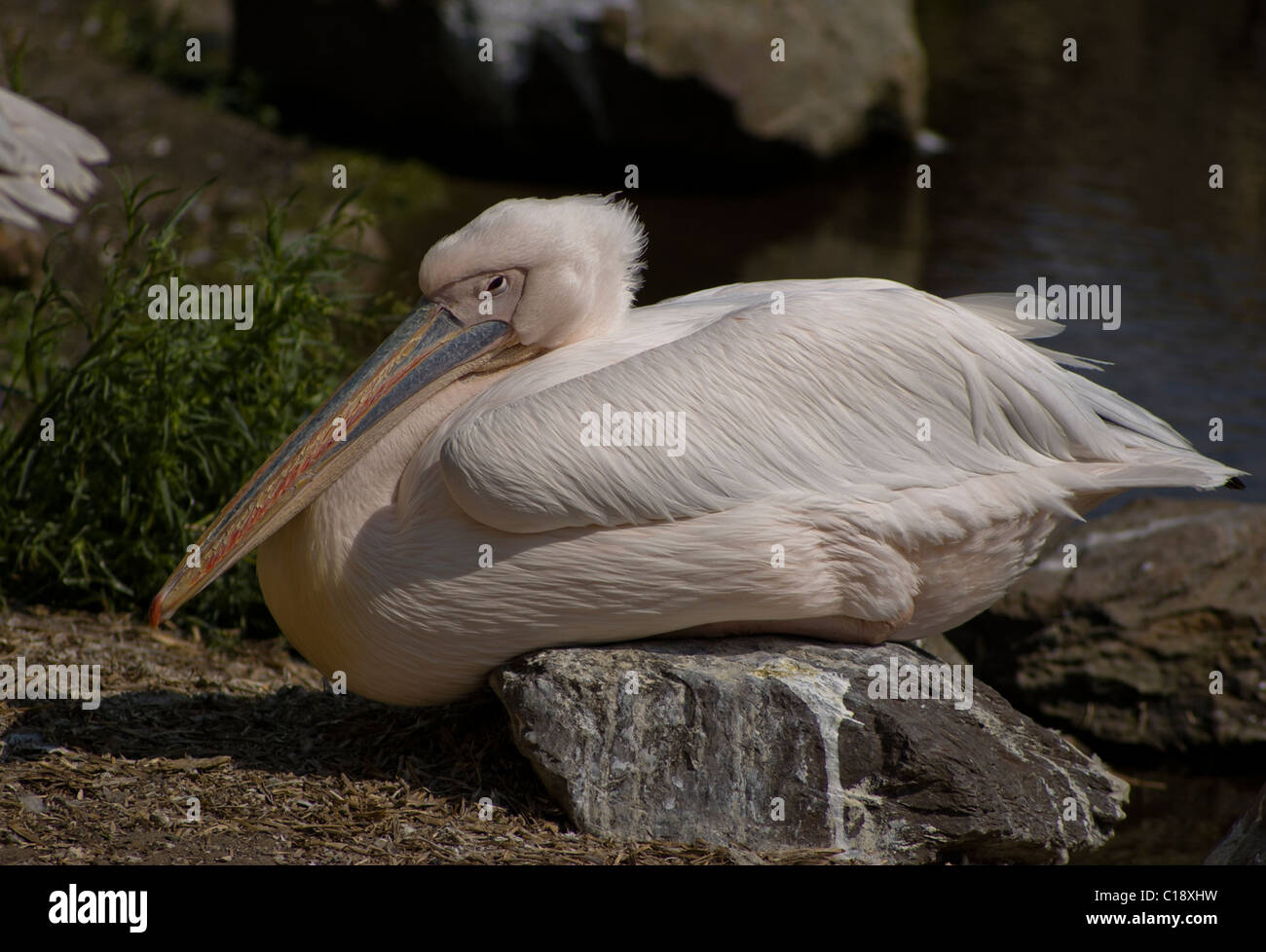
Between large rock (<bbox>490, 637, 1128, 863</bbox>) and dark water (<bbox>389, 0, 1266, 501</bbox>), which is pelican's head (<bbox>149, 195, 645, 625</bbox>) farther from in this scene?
dark water (<bbox>389, 0, 1266, 501</bbox>)

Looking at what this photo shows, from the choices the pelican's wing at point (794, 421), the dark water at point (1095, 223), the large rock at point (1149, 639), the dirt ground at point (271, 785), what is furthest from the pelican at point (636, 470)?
the dark water at point (1095, 223)

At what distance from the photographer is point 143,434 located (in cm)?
510

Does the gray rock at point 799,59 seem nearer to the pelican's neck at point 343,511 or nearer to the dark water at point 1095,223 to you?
the dark water at point 1095,223

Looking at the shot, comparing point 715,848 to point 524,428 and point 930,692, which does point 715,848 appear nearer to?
point 930,692

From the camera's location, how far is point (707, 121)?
11.1 meters

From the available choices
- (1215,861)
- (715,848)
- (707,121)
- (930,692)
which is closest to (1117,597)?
(1215,861)

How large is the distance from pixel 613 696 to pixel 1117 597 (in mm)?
3132

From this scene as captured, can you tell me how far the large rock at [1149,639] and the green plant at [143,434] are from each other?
3.04m

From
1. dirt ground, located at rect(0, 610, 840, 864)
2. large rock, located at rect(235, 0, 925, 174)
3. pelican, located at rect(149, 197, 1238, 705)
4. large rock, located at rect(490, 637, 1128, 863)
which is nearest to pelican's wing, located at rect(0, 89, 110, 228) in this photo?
pelican, located at rect(149, 197, 1238, 705)

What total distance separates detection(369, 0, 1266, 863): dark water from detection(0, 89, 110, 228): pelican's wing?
13.8 feet

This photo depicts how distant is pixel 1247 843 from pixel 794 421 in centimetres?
169

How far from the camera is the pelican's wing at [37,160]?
3.77m

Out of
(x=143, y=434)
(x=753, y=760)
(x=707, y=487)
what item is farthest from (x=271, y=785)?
(x=143, y=434)

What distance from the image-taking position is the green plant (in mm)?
5039
